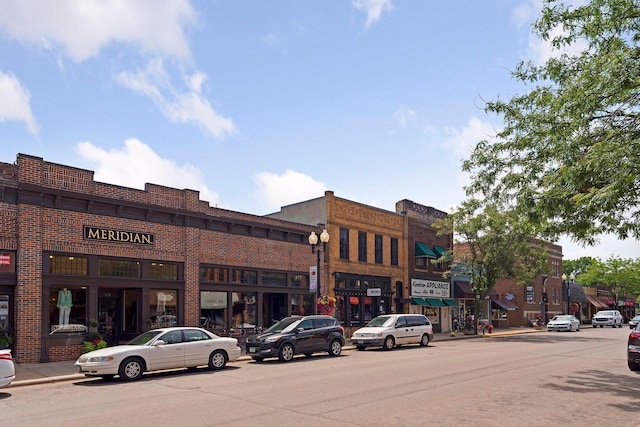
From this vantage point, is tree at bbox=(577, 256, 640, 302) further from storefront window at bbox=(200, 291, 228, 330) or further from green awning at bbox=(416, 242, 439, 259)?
storefront window at bbox=(200, 291, 228, 330)

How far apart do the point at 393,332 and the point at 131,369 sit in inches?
529

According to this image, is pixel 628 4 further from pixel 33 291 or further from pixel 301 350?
pixel 33 291

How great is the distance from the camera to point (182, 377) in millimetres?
16484

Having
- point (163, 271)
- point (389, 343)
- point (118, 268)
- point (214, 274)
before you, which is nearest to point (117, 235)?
point (118, 268)

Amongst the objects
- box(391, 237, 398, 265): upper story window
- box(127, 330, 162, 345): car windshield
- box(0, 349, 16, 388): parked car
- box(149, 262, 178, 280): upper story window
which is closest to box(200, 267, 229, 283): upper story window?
box(149, 262, 178, 280): upper story window

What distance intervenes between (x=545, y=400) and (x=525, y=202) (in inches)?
198

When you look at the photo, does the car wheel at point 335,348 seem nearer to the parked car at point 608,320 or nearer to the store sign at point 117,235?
the store sign at point 117,235

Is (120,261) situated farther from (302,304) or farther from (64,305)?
(302,304)

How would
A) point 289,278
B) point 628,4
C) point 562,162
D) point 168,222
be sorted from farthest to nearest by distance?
point 289,278
point 168,222
point 562,162
point 628,4

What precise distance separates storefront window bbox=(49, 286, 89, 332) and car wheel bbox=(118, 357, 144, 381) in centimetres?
581

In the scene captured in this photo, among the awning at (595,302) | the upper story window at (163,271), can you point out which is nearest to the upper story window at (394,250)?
the upper story window at (163,271)

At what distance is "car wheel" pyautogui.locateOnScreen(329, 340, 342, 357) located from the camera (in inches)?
897

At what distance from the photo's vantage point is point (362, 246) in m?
35.8

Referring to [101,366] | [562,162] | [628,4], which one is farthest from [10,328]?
[628,4]
